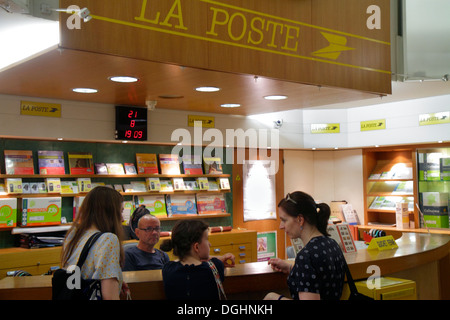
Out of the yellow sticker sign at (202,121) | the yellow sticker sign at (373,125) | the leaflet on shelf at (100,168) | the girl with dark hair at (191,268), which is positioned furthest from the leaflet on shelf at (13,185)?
the yellow sticker sign at (373,125)

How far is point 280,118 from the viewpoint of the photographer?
8.05 meters

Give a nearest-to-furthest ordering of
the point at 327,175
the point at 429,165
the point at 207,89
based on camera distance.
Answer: the point at 207,89
the point at 429,165
the point at 327,175

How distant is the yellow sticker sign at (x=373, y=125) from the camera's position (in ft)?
25.9

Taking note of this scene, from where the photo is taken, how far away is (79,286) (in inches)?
98.4

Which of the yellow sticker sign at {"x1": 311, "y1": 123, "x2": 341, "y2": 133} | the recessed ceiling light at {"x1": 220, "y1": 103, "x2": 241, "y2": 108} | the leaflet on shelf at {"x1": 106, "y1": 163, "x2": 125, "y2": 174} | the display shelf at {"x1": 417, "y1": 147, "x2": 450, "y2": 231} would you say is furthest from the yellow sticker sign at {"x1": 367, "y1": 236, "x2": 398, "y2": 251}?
the yellow sticker sign at {"x1": 311, "y1": 123, "x2": 341, "y2": 133}

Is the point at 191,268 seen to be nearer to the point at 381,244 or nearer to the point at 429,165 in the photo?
the point at 381,244

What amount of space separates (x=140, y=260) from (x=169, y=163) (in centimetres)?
287

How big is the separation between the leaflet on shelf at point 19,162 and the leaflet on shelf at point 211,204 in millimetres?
2471

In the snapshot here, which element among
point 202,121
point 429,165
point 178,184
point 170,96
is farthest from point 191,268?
point 429,165

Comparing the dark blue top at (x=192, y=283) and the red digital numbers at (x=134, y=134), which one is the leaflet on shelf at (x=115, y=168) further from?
the dark blue top at (x=192, y=283)

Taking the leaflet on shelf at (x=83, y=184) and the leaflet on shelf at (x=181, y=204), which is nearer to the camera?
A: the leaflet on shelf at (x=83, y=184)

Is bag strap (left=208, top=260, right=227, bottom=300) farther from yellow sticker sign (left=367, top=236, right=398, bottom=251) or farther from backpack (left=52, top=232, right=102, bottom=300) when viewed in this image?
Answer: yellow sticker sign (left=367, top=236, right=398, bottom=251)

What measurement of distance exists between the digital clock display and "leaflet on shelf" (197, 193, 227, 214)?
1.44 m
